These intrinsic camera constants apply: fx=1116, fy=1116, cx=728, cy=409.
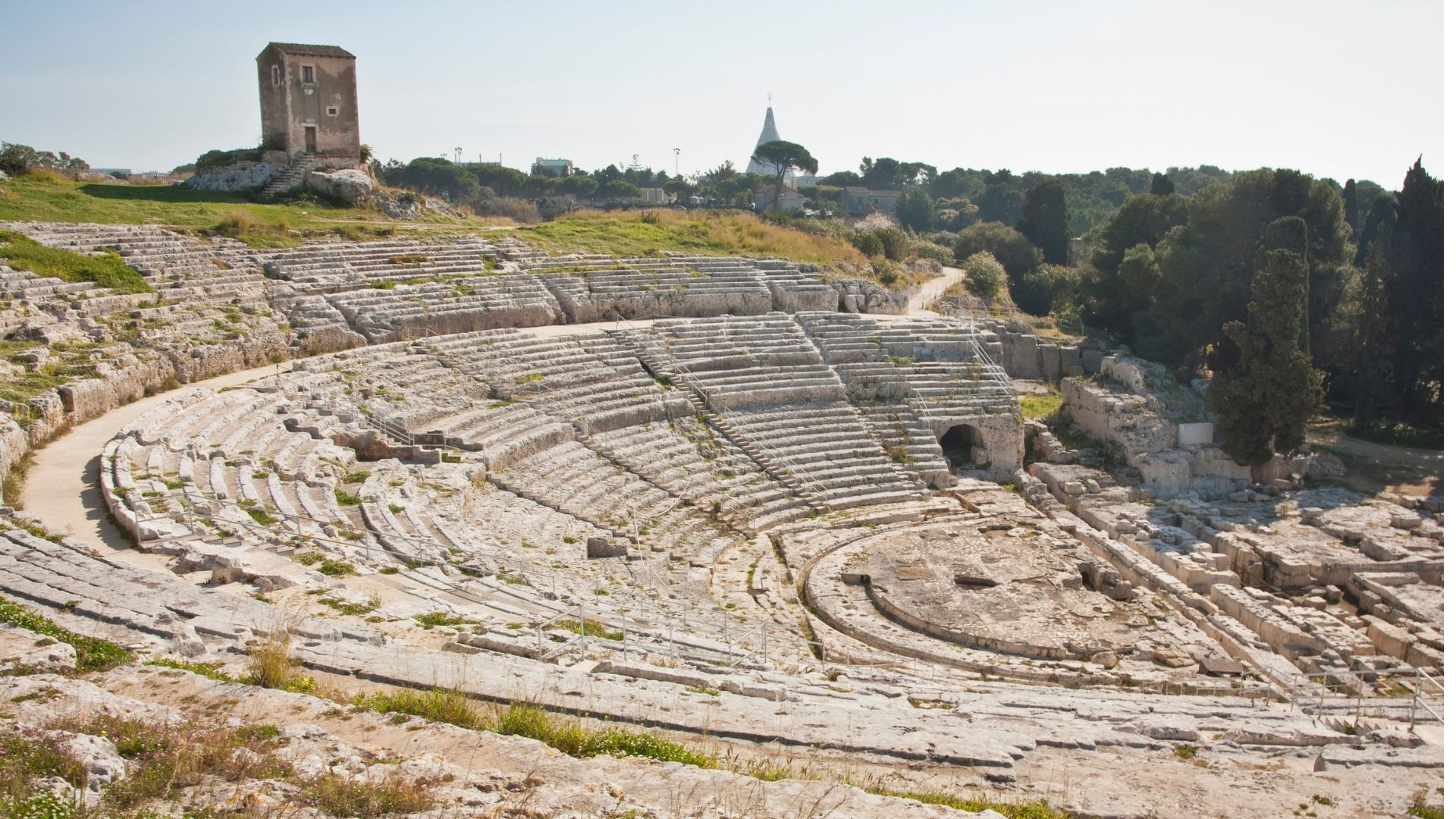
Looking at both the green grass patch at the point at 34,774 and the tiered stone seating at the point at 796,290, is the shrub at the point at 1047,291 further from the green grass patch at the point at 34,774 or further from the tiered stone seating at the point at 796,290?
the green grass patch at the point at 34,774

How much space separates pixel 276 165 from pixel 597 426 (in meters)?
16.5

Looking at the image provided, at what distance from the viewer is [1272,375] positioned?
71.8 ft

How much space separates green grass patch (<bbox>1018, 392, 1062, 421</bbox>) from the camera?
26188 mm

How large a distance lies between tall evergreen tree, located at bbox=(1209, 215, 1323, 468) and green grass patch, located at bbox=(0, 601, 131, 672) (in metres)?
20.4

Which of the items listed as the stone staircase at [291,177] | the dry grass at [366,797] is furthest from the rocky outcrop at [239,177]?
the dry grass at [366,797]

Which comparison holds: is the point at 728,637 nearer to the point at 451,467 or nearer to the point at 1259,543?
the point at 451,467

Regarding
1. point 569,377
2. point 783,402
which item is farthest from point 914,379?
point 569,377

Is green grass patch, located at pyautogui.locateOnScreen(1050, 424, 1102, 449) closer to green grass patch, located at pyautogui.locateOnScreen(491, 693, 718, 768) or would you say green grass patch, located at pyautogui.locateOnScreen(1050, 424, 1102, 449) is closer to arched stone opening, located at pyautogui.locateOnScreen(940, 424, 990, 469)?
arched stone opening, located at pyautogui.locateOnScreen(940, 424, 990, 469)

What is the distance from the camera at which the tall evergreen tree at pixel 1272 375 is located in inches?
861

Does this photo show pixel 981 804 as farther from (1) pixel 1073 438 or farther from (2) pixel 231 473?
(1) pixel 1073 438

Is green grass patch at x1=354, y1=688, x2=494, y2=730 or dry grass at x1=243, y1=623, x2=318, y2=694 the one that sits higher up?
dry grass at x1=243, y1=623, x2=318, y2=694

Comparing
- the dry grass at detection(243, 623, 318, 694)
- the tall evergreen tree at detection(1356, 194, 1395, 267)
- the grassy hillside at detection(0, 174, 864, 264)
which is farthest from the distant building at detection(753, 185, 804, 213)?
the dry grass at detection(243, 623, 318, 694)

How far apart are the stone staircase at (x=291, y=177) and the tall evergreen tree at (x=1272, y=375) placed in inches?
954

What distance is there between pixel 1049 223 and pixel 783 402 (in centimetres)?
2311
